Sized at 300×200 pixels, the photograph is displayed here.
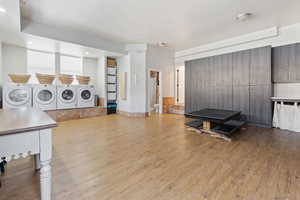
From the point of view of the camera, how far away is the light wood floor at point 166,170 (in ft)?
4.55

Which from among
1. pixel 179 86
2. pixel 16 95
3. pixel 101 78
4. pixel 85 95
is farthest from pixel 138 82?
pixel 16 95

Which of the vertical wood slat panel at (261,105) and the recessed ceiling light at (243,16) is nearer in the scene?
the recessed ceiling light at (243,16)

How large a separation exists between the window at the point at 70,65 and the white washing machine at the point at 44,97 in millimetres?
1231

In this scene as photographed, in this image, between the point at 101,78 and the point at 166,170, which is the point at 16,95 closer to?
the point at 101,78

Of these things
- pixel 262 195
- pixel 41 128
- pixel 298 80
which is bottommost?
pixel 262 195

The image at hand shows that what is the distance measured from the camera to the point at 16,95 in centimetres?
412

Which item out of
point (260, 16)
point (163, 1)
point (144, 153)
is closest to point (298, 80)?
point (260, 16)

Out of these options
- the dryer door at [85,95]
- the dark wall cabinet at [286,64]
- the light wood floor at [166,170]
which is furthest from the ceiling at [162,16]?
the light wood floor at [166,170]

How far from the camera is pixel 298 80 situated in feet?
12.1

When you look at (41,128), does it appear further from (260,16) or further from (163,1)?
(260,16)

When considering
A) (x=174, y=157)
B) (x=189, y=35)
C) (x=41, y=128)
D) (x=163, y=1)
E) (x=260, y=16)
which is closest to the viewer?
(x=41, y=128)

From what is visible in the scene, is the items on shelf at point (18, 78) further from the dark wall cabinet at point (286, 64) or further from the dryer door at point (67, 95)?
the dark wall cabinet at point (286, 64)

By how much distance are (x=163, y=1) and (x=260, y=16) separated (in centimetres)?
248

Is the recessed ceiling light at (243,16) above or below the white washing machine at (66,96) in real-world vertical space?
above
